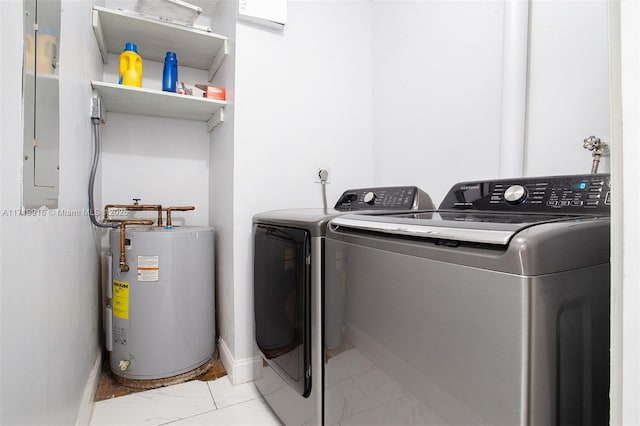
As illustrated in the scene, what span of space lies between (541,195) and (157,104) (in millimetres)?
1977

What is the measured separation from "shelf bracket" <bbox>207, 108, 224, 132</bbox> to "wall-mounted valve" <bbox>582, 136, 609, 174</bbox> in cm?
175

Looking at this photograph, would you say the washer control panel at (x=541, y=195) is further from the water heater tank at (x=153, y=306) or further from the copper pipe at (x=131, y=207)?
the copper pipe at (x=131, y=207)

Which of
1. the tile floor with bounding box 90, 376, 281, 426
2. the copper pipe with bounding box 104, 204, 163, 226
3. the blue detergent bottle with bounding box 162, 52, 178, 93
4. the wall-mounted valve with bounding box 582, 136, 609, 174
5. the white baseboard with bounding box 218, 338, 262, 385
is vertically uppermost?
the blue detergent bottle with bounding box 162, 52, 178, 93

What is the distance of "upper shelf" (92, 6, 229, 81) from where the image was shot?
5.46 feet

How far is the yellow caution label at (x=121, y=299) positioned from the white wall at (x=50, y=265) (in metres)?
0.12

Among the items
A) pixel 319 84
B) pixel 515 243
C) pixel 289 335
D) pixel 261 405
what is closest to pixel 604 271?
pixel 515 243

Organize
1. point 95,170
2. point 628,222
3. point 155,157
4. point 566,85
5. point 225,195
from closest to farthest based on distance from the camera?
point 628,222 < point 566,85 < point 95,170 < point 225,195 < point 155,157

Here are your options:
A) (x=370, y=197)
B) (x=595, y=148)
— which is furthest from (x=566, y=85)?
(x=370, y=197)

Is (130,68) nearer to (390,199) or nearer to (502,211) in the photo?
(390,199)

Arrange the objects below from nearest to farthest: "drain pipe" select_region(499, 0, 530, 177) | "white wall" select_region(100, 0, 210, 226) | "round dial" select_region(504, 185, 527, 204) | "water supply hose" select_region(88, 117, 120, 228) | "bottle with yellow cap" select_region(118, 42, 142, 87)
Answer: "round dial" select_region(504, 185, 527, 204)
"drain pipe" select_region(499, 0, 530, 177)
"water supply hose" select_region(88, 117, 120, 228)
"bottle with yellow cap" select_region(118, 42, 142, 87)
"white wall" select_region(100, 0, 210, 226)

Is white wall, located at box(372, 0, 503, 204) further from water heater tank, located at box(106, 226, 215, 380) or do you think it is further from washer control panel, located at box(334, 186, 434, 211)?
Answer: water heater tank, located at box(106, 226, 215, 380)

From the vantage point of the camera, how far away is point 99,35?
1.71m

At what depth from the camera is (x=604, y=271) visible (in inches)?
25.1

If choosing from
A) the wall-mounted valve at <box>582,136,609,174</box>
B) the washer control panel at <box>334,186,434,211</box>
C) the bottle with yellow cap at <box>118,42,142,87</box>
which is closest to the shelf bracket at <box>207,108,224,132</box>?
the bottle with yellow cap at <box>118,42,142,87</box>
